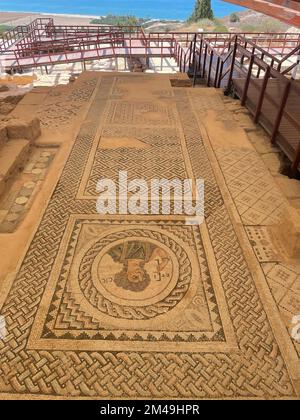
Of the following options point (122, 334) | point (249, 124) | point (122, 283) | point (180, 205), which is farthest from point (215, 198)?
point (249, 124)

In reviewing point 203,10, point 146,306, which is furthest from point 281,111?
point 203,10

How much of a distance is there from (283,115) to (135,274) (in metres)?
3.58

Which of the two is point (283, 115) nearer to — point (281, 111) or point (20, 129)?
point (281, 111)

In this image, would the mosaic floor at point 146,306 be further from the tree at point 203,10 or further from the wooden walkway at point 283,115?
the tree at point 203,10

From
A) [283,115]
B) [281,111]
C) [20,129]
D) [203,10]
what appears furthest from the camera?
[203,10]

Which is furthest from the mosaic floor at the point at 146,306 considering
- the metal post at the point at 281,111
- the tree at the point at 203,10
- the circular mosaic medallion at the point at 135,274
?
the tree at the point at 203,10

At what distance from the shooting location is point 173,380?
199cm

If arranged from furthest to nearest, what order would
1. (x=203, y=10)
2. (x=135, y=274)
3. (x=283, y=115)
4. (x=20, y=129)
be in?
(x=203, y=10) → (x=283, y=115) → (x=20, y=129) → (x=135, y=274)

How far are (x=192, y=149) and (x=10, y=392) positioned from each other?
3761mm

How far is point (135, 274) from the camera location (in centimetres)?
271

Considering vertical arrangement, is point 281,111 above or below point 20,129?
above

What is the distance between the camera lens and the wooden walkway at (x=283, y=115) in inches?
163

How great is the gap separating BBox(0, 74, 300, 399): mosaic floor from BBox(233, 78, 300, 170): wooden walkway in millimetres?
657
